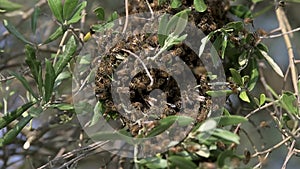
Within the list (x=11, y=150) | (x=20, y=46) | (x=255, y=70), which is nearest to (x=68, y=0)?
(x=255, y=70)

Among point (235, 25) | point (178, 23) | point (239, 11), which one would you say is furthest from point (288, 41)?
point (178, 23)

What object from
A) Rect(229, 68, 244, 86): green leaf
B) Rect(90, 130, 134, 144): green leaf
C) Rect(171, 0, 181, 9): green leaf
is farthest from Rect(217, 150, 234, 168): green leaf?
Rect(171, 0, 181, 9): green leaf

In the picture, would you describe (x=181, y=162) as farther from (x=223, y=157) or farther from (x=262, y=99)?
(x=262, y=99)

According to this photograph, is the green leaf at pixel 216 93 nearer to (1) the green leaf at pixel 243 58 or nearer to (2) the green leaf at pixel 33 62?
(1) the green leaf at pixel 243 58

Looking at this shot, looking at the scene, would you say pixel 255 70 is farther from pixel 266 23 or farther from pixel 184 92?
pixel 266 23

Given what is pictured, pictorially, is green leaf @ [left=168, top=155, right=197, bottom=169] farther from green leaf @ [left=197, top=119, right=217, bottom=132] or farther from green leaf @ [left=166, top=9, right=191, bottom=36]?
green leaf @ [left=166, top=9, right=191, bottom=36]
